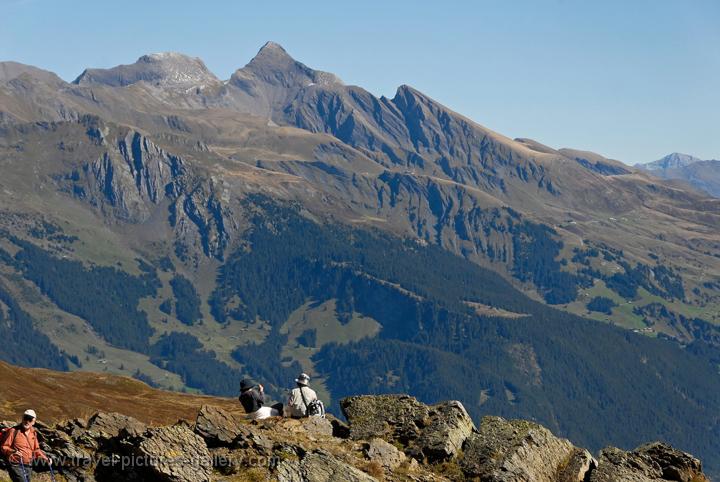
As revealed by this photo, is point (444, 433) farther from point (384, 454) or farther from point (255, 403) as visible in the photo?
point (255, 403)

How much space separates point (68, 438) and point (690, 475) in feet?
89.5

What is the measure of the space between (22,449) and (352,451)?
13.5 m

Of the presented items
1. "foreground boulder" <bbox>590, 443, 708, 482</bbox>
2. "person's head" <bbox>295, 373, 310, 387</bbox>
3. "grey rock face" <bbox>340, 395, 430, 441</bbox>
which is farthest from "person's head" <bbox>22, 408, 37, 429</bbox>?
"foreground boulder" <bbox>590, 443, 708, 482</bbox>

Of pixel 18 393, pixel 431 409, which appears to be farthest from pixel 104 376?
pixel 431 409

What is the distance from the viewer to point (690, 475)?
4384 cm

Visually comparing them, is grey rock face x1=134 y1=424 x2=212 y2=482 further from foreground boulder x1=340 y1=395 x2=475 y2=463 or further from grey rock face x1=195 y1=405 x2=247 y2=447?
foreground boulder x1=340 y1=395 x2=475 y2=463

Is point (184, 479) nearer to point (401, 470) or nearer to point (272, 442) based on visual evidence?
point (272, 442)

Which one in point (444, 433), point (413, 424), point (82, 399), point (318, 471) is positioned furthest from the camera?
point (82, 399)

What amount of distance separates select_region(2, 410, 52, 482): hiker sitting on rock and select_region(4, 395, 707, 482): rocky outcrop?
178 centimetres

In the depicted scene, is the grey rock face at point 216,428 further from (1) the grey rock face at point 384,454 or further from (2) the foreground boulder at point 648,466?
(2) the foreground boulder at point 648,466

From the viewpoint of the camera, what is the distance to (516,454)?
41.1 meters

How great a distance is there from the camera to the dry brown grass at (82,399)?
64125mm

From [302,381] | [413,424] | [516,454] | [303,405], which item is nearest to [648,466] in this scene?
[516,454]

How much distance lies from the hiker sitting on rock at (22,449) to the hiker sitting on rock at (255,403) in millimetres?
14176
